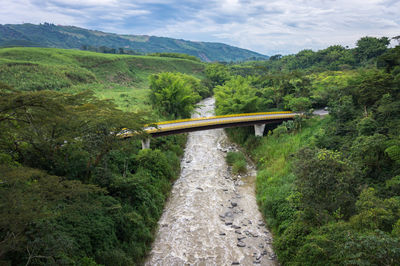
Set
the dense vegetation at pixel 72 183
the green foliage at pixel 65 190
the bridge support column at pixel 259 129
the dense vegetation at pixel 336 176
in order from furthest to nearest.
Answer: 1. the bridge support column at pixel 259 129
2. the dense vegetation at pixel 336 176
3. the dense vegetation at pixel 72 183
4. the green foliage at pixel 65 190

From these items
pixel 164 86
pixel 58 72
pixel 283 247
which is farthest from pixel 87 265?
pixel 58 72

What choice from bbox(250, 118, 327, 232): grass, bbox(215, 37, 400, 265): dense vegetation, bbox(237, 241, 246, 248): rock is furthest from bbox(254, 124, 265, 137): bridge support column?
bbox(237, 241, 246, 248): rock

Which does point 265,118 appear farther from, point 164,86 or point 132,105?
point 132,105

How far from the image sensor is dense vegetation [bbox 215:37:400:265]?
884cm

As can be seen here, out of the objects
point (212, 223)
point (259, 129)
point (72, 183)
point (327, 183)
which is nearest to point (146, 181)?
point (212, 223)

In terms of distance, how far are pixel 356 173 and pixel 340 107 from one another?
1440 cm

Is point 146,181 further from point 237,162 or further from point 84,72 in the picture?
point 84,72

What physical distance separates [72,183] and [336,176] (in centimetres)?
1094

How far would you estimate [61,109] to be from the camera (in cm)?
804

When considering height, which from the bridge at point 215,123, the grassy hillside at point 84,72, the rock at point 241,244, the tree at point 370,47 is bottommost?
the rock at point 241,244

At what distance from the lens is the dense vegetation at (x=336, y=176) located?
348 inches

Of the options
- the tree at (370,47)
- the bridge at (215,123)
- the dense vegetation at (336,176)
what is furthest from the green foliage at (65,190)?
the tree at (370,47)

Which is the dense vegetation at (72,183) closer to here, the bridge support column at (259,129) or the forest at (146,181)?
the forest at (146,181)

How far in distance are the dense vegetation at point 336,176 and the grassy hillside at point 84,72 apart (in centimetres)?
2278
